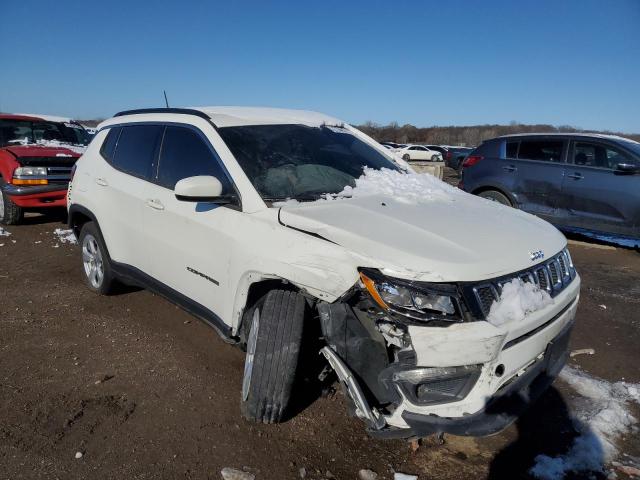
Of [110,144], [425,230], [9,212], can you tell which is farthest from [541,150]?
[9,212]

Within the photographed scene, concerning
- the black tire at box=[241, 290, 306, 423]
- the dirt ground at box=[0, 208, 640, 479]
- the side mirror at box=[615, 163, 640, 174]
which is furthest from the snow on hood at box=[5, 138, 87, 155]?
the side mirror at box=[615, 163, 640, 174]

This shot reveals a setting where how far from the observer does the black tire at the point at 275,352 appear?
2451mm

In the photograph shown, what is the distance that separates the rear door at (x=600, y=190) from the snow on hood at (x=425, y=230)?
15.3 ft

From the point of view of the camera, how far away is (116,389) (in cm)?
308

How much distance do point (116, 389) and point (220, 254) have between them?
1180 mm

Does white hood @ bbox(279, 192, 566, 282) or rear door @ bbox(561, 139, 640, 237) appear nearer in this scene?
white hood @ bbox(279, 192, 566, 282)

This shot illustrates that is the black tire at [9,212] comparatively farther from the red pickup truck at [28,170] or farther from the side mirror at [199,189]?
the side mirror at [199,189]

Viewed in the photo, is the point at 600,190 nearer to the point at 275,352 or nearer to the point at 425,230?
the point at 425,230

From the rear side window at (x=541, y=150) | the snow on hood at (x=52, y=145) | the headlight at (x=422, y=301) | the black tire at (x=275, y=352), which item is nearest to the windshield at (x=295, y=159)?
the black tire at (x=275, y=352)

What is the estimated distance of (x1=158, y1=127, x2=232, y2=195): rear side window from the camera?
10.0 feet

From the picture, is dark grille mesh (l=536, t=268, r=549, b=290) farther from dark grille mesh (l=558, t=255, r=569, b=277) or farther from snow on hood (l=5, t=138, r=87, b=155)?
snow on hood (l=5, t=138, r=87, b=155)

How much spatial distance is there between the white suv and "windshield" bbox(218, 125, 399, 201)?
0.01 m

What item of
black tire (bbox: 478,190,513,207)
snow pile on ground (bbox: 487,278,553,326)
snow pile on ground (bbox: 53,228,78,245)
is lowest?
snow pile on ground (bbox: 53,228,78,245)

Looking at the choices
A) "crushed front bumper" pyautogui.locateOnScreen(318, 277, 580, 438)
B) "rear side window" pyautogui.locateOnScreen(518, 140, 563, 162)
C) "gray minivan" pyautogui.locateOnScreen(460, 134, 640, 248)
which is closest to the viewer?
"crushed front bumper" pyautogui.locateOnScreen(318, 277, 580, 438)
